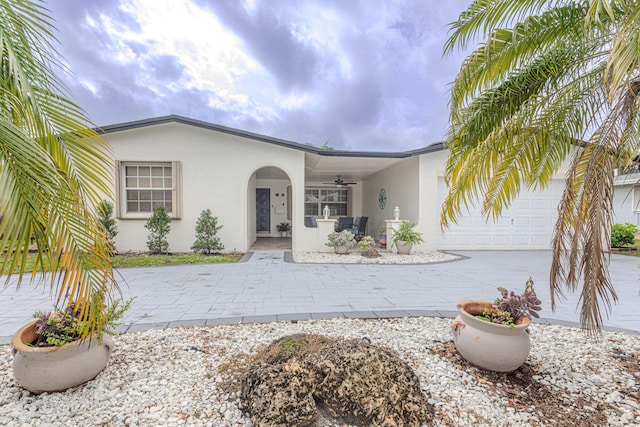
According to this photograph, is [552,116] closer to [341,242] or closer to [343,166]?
[341,242]

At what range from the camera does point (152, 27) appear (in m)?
8.11

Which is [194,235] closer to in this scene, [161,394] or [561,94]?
[161,394]

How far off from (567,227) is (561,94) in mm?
1293

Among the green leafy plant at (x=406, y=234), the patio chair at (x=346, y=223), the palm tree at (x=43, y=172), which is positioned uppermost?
the palm tree at (x=43, y=172)

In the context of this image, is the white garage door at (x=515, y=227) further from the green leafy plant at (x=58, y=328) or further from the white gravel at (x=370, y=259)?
the green leafy plant at (x=58, y=328)

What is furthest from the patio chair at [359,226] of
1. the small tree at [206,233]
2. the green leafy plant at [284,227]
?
the small tree at [206,233]

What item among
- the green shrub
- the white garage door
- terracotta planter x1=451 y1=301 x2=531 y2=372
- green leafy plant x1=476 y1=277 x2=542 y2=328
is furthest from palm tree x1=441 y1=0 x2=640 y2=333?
the green shrub

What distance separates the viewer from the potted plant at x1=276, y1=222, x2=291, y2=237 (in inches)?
535

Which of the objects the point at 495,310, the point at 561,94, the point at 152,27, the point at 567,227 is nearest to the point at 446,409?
the point at 495,310

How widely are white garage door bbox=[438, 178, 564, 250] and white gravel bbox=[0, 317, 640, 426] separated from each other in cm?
642

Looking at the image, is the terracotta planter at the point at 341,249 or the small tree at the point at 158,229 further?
the terracotta planter at the point at 341,249

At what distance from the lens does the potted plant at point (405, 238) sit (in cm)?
834

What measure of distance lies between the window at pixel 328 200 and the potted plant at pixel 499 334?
12145 millimetres

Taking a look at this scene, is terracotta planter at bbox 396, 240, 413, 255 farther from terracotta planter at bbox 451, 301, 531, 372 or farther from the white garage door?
terracotta planter at bbox 451, 301, 531, 372
